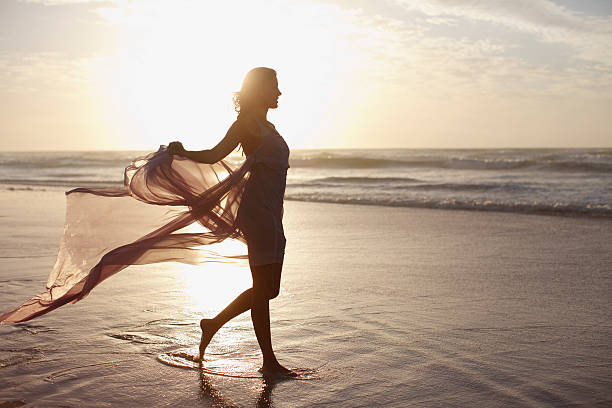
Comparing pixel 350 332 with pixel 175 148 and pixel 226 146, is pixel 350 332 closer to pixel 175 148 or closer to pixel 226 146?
pixel 226 146

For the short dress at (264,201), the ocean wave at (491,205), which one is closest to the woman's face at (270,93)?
the short dress at (264,201)

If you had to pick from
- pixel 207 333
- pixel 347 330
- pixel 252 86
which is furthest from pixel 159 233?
pixel 347 330

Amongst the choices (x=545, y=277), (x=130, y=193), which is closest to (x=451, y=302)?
(x=545, y=277)

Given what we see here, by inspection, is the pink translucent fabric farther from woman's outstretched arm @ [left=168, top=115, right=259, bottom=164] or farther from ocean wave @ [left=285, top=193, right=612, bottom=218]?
ocean wave @ [left=285, top=193, right=612, bottom=218]

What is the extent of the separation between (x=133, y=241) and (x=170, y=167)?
25.9 inches

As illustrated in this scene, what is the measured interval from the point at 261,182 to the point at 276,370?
1.17m

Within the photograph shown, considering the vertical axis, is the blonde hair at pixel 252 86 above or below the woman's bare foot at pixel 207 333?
above

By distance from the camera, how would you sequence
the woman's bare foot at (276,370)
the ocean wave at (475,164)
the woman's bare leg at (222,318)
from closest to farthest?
the woman's bare foot at (276,370), the woman's bare leg at (222,318), the ocean wave at (475,164)

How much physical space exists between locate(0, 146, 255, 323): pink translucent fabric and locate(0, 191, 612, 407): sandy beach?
1.40 feet

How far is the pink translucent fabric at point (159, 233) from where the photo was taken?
423 centimetres

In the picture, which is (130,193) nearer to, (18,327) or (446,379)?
(18,327)

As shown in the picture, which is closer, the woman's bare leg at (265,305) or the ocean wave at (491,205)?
the woman's bare leg at (265,305)

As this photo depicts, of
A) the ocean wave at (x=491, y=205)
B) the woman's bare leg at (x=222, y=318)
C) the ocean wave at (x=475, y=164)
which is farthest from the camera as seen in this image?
the ocean wave at (x=475, y=164)

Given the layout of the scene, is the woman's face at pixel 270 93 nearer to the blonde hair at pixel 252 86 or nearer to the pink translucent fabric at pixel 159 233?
the blonde hair at pixel 252 86
